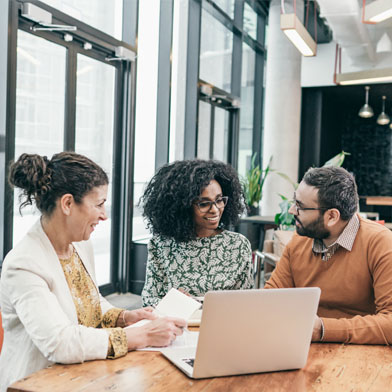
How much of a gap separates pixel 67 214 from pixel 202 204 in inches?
33.5

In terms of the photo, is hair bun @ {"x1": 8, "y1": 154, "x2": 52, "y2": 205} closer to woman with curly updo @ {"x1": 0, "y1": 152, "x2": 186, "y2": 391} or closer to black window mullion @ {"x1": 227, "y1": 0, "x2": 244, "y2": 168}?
woman with curly updo @ {"x1": 0, "y1": 152, "x2": 186, "y2": 391}

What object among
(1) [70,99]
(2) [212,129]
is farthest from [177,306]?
(2) [212,129]

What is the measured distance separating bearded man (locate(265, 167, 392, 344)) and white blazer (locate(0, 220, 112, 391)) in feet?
3.12

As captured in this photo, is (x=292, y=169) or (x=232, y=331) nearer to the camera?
(x=232, y=331)

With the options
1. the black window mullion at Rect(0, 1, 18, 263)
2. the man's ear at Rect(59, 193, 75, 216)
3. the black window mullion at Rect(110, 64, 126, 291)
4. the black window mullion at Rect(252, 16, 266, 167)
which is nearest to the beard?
the man's ear at Rect(59, 193, 75, 216)

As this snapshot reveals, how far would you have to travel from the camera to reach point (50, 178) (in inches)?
63.7

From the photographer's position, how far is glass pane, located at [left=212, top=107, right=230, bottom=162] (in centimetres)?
728

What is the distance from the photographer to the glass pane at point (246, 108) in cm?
845

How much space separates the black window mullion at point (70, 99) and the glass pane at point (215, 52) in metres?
2.61

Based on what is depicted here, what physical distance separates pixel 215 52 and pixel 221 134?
1178 millimetres

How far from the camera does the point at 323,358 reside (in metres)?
1.55

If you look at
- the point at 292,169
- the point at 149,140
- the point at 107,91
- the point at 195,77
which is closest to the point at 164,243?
the point at 107,91

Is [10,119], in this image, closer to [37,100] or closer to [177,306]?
[37,100]

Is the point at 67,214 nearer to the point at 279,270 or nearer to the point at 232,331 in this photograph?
the point at 232,331
